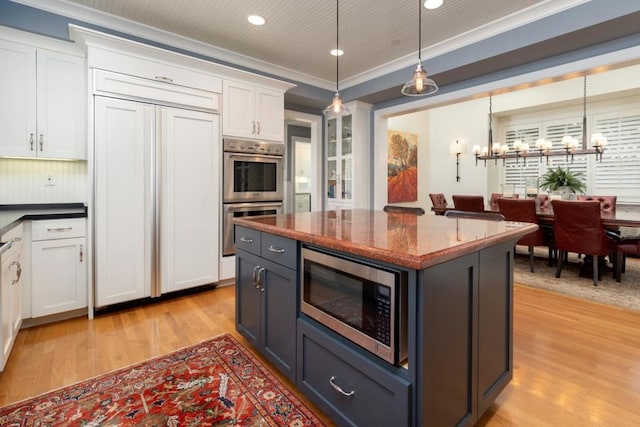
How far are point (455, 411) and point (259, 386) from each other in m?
1.05

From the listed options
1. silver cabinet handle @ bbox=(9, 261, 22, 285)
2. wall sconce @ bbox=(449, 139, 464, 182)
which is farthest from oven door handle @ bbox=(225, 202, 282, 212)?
wall sconce @ bbox=(449, 139, 464, 182)

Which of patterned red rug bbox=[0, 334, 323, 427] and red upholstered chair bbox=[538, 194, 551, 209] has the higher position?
red upholstered chair bbox=[538, 194, 551, 209]

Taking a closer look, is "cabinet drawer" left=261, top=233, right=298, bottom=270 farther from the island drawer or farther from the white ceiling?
the white ceiling

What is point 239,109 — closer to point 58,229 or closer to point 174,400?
point 58,229

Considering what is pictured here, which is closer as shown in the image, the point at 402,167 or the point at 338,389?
the point at 338,389

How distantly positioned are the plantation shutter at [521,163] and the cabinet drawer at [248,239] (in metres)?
6.59

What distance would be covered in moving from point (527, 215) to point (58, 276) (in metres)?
5.10

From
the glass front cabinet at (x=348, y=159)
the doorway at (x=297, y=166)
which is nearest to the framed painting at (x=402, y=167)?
the glass front cabinet at (x=348, y=159)

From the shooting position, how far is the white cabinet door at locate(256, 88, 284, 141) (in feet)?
12.2

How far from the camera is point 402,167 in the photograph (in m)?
6.71

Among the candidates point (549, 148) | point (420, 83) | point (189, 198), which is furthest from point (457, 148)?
point (189, 198)

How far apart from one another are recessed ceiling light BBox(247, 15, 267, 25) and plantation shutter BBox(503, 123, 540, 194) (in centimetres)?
598

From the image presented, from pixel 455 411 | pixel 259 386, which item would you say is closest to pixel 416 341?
pixel 455 411

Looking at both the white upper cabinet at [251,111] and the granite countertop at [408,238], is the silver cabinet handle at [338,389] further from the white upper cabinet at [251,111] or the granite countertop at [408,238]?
the white upper cabinet at [251,111]
